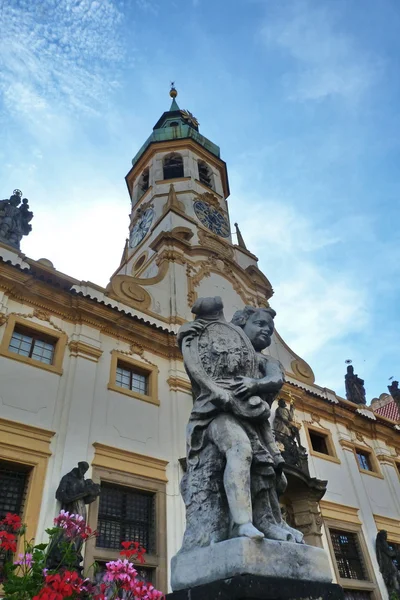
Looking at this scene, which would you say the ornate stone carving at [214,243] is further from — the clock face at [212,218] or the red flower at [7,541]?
the red flower at [7,541]

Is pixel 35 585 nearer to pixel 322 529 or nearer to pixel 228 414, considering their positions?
pixel 228 414

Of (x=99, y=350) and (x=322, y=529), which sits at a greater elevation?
(x=99, y=350)

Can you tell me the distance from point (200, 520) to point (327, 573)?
2.93 ft

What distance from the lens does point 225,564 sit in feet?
8.81

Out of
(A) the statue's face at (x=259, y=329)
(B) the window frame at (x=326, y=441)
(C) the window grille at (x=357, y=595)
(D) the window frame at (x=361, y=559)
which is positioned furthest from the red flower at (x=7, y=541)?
(B) the window frame at (x=326, y=441)

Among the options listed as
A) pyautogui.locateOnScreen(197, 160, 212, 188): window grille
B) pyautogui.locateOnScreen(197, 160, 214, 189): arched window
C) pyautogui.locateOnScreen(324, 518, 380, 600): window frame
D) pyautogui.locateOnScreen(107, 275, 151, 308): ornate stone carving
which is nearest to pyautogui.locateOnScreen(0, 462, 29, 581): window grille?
pyautogui.locateOnScreen(107, 275, 151, 308): ornate stone carving

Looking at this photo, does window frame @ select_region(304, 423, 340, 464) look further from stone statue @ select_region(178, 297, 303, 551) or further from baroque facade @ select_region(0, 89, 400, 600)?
stone statue @ select_region(178, 297, 303, 551)

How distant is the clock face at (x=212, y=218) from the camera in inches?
848

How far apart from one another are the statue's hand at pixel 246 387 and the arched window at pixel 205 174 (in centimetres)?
2217

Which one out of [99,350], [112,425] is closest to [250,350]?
[112,425]

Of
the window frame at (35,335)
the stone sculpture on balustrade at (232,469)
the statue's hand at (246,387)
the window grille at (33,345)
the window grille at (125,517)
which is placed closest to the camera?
the stone sculpture on balustrade at (232,469)

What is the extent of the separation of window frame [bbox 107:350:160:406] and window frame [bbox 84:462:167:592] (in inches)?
82.0

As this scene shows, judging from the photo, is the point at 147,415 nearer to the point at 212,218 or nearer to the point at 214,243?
the point at 214,243

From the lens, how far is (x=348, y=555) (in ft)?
46.6
